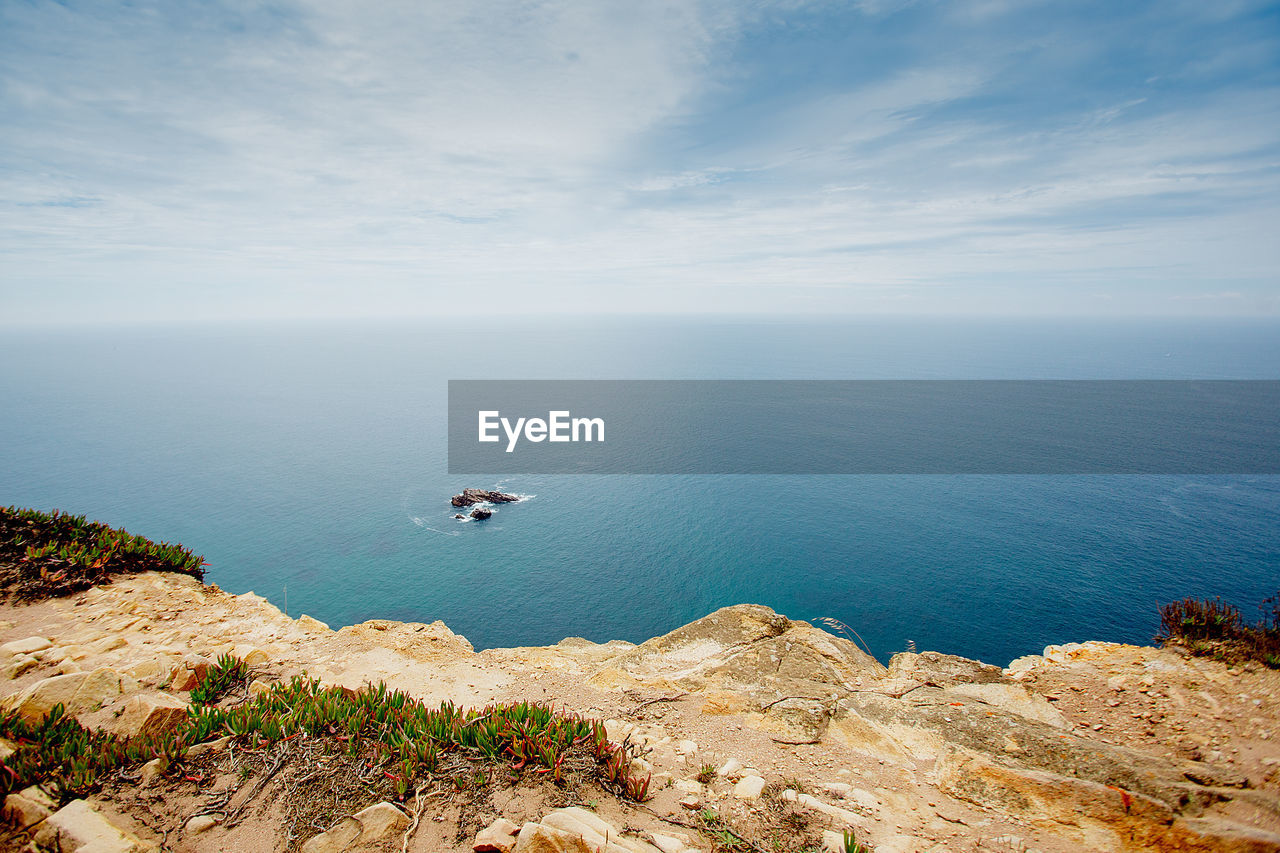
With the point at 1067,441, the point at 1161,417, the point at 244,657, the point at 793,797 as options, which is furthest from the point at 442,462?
the point at 1161,417

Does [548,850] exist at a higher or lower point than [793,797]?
higher

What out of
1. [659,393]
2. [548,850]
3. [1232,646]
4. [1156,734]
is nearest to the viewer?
[548,850]

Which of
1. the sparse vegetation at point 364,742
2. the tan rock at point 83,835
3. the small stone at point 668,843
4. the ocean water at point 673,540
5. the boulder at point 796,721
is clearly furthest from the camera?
the ocean water at point 673,540

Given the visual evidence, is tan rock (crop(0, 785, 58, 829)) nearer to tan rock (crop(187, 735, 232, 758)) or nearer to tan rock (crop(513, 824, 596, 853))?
tan rock (crop(187, 735, 232, 758))

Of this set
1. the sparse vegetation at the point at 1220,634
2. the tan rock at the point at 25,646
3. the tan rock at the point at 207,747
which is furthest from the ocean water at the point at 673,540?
the tan rock at the point at 207,747

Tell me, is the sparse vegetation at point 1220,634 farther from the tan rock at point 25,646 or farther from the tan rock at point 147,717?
the tan rock at point 25,646

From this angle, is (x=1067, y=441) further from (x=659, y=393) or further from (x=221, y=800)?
(x=221, y=800)

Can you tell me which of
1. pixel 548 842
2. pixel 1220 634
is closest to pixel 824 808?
pixel 548 842
